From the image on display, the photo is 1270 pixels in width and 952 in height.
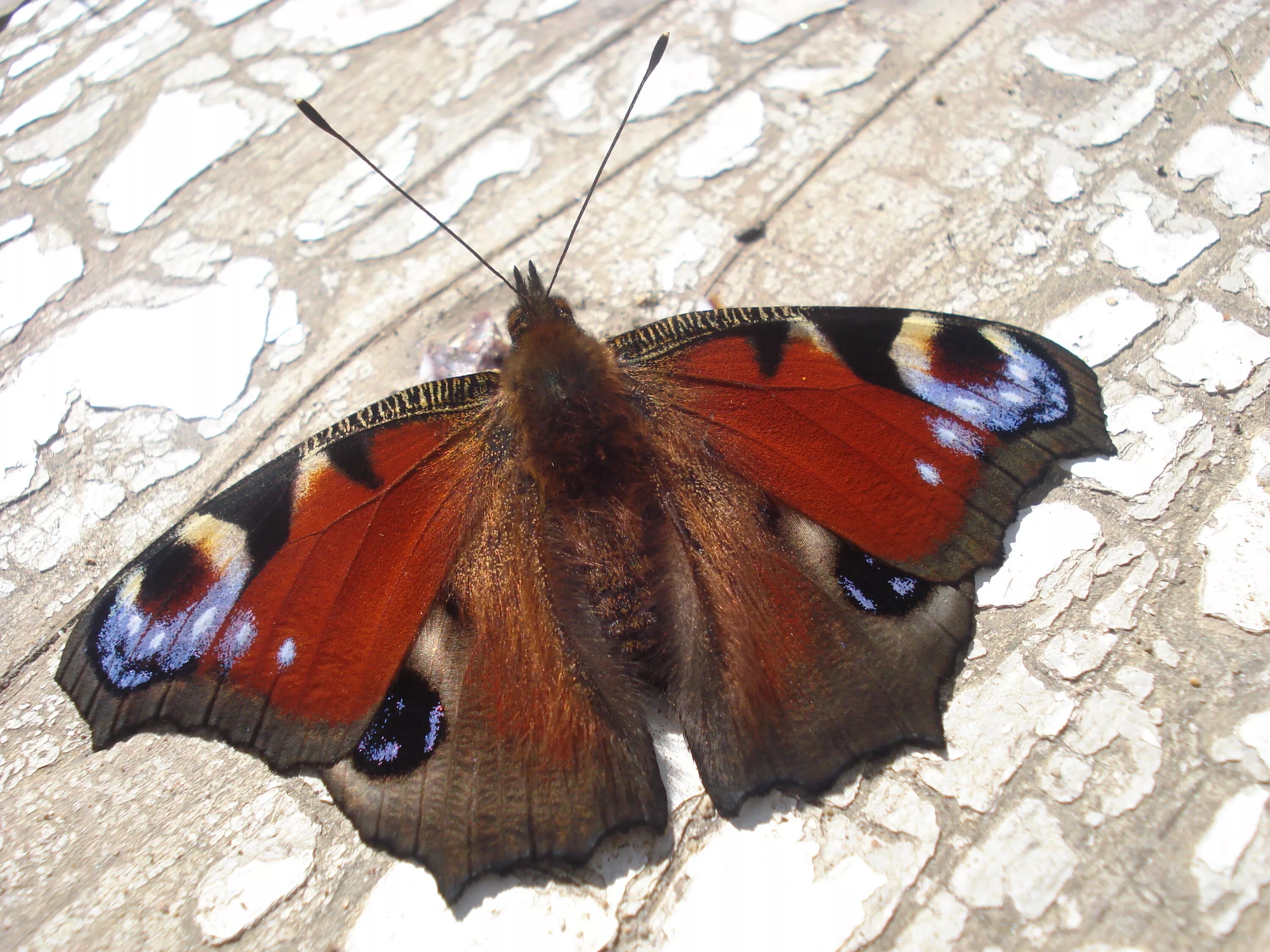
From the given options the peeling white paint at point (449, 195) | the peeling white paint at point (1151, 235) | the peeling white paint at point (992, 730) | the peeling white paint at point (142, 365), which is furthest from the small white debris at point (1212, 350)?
the peeling white paint at point (142, 365)

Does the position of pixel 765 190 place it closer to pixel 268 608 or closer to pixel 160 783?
pixel 268 608

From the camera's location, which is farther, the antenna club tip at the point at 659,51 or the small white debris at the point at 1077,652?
the antenna club tip at the point at 659,51

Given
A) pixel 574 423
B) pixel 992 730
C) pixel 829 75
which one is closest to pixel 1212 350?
pixel 992 730

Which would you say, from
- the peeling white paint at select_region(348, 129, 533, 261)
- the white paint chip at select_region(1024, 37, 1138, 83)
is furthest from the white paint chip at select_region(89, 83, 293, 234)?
the white paint chip at select_region(1024, 37, 1138, 83)

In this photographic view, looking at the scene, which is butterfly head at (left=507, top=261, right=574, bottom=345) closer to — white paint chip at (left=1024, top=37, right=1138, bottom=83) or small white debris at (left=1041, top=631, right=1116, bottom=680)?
small white debris at (left=1041, top=631, right=1116, bottom=680)

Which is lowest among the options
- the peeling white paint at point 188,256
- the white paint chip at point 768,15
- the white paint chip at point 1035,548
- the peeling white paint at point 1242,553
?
the peeling white paint at point 1242,553

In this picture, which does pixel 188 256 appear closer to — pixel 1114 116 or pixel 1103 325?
pixel 1103 325

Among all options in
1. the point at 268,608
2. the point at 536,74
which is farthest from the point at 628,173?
the point at 268,608

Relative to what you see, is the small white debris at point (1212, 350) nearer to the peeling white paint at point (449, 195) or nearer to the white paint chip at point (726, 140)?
the white paint chip at point (726, 140)
